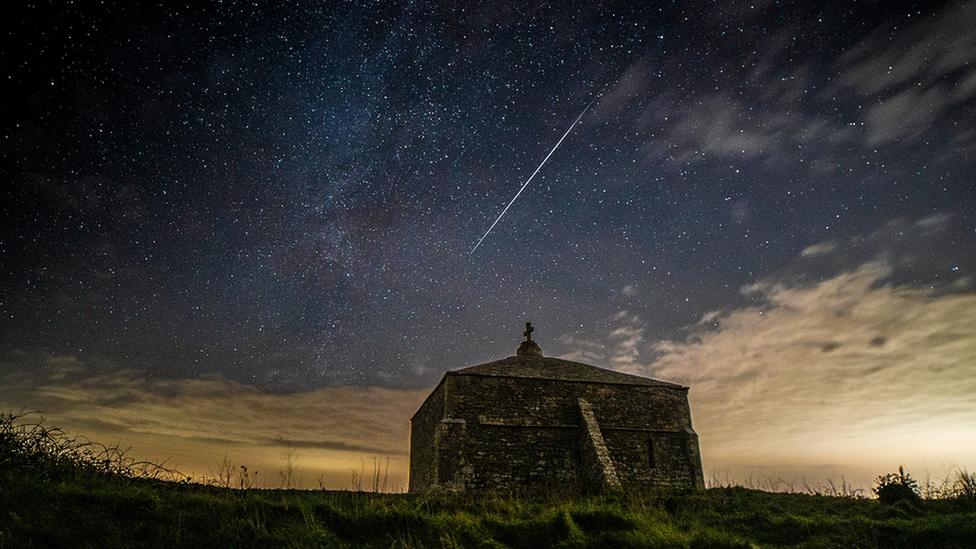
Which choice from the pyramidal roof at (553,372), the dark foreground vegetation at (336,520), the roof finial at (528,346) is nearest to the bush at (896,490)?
the dark foreground vegetation at (336,520)

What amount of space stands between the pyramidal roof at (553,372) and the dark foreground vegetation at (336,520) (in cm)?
846

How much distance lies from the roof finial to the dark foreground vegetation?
14.7 metres

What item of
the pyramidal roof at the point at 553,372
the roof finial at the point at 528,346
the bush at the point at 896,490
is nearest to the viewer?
the bush at the point at 896,490

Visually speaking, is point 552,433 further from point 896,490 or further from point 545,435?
point 896,490

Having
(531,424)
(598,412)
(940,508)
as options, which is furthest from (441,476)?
(940,508)

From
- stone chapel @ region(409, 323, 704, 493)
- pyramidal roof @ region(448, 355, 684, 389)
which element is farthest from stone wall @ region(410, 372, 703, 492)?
pyramidal roof @ region(448, 355, 684, 389)

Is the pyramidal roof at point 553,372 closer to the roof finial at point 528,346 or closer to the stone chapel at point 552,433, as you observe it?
the stone chapel at point 552,433

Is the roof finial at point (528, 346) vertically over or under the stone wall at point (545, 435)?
over

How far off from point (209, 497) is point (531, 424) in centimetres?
1268

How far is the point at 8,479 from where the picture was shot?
8117 mm

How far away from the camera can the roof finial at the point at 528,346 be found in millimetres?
27522

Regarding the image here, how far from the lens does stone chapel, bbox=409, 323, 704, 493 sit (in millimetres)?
18359

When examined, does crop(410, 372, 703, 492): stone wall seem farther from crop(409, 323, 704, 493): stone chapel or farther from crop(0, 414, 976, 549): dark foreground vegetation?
crop(0, 414, 976, 549): dark foreground vegetation

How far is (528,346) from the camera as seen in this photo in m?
27.8
